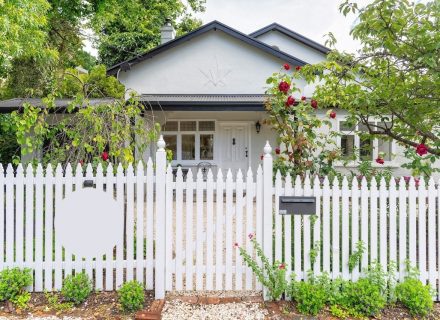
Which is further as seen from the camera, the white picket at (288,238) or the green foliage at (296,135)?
the green foliage at (296,135)

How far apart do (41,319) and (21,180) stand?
1.46 m

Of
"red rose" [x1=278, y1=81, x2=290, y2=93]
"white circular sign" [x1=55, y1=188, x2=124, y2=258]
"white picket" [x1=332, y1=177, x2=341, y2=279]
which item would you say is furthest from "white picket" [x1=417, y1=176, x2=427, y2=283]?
"white circular sign" [x1=55, y1=188, x2=124, y2=258]

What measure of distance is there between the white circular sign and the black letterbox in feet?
6.01

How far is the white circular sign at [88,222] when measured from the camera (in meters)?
3.48

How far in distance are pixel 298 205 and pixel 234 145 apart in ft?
29.4

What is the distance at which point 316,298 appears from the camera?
3139mm

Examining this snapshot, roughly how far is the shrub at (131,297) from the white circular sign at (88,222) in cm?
51

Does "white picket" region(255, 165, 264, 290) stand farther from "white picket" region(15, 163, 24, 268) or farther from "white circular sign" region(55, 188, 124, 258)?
"white picket" region(15, 163, 24, 268)

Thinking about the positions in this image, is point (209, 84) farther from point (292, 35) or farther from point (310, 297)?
point (310, 297)

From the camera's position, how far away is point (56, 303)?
3.29 metres

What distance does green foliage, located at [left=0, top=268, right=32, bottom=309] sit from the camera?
10.7 ft

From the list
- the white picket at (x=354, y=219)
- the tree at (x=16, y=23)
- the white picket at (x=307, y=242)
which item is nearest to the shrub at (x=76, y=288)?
the white picket at (x=307, y=242)

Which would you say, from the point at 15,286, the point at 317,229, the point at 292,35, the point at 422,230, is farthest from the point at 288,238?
the point at 292,35

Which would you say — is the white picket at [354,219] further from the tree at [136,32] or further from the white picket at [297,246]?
the tree at [136,32]
